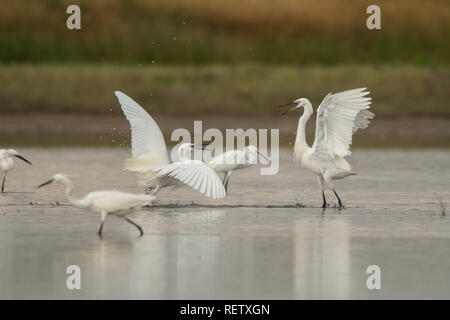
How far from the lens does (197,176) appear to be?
41.2 ft

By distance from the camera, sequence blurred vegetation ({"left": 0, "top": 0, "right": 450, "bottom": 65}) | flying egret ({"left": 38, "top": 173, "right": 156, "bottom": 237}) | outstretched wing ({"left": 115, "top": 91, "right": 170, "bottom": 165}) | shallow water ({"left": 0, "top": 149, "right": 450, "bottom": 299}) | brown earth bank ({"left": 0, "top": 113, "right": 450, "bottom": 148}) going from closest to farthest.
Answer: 1. shallow water ({"left": 0, "top": 149, "right": 450, "bottom": 299})
2. flying egret ({"left": 38, "top": 173, "right": 156, "bottom": 237})
3. outstretched wing ({"left": 115, "top": 91, "right": 170, "bottom": 165})
4. brown earth bank ({"left": 0, "top": 113, "right": 450, "bottom": 148})
5. blurred vegetation ({"left": 0, "top": 0, "right": 450, "bottom": 65})

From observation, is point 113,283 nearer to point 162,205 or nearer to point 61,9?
point 162,205

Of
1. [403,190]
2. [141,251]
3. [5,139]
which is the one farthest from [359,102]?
[5,139]

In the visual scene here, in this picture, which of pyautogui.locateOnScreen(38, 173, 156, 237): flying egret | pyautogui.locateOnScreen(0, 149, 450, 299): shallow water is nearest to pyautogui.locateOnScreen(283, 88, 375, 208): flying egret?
pyautogui.locateOnScreen(0, 149, 450, 299): shallow water

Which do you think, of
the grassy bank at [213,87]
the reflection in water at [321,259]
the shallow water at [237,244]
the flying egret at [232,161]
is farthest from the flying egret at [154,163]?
the grassy bank at [213,87]

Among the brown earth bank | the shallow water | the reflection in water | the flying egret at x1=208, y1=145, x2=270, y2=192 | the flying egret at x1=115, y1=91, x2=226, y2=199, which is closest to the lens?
the reflection in water

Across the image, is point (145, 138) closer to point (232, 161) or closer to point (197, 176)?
point (197, 176)

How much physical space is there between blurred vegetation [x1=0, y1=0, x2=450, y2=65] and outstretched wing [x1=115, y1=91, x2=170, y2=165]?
1350 cm

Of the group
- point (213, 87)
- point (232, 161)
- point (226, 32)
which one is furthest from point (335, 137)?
point (226, 32)

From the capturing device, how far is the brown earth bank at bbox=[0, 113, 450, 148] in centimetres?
Answer: 2361

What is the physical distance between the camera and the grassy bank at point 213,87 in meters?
24.6

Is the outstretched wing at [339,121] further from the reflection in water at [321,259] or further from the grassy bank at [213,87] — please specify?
the grassy bank at [213,87]

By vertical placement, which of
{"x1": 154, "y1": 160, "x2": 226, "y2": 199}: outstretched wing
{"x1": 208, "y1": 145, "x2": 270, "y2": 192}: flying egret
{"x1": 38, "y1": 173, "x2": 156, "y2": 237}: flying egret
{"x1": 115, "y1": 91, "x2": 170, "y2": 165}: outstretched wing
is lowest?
{"x1": 38, "y1": 173, "x2": 156, "y2": 237}: flying egret

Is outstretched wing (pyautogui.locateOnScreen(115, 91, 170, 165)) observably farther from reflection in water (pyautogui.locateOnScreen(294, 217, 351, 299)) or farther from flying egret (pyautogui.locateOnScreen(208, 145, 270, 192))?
reflection in water (pyautogui.locateOnScreen(294, 217, 351, 299))
